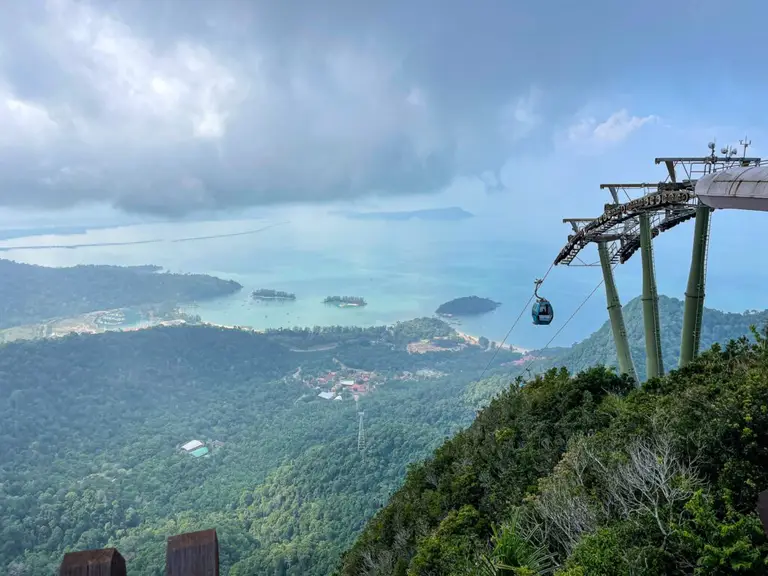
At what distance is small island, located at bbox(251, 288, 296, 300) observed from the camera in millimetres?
163125

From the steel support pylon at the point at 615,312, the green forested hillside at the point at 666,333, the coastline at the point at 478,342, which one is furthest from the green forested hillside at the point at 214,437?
the steel support pylon at the point at 615,312

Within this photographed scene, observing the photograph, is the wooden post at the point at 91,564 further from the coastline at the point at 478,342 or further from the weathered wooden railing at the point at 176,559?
the coastline at the point at 478,342

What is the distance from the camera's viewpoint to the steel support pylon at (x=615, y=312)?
40.5 feet

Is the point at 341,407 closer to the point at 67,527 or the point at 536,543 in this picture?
the point at 67,527

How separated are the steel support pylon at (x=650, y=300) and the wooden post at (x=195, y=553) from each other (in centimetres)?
1123

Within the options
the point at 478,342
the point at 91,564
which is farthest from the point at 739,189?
the point at 478,342

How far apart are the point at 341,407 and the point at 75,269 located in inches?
4404

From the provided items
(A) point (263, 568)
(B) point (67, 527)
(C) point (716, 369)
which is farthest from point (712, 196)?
(B) point (67, 527)

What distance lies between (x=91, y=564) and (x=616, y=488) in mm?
5720

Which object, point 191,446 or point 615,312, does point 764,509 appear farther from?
point 191,446

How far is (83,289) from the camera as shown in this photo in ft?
461

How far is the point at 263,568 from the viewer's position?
25.8 metres

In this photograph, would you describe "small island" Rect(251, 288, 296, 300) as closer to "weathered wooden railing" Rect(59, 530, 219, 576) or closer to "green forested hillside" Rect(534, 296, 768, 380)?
"green forested hillside" Rect(534, 296, 768, 380)

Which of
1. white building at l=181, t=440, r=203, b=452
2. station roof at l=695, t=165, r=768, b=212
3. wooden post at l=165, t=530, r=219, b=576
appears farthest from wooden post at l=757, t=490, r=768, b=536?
white building at l=181, t=440, r=203, b=452
